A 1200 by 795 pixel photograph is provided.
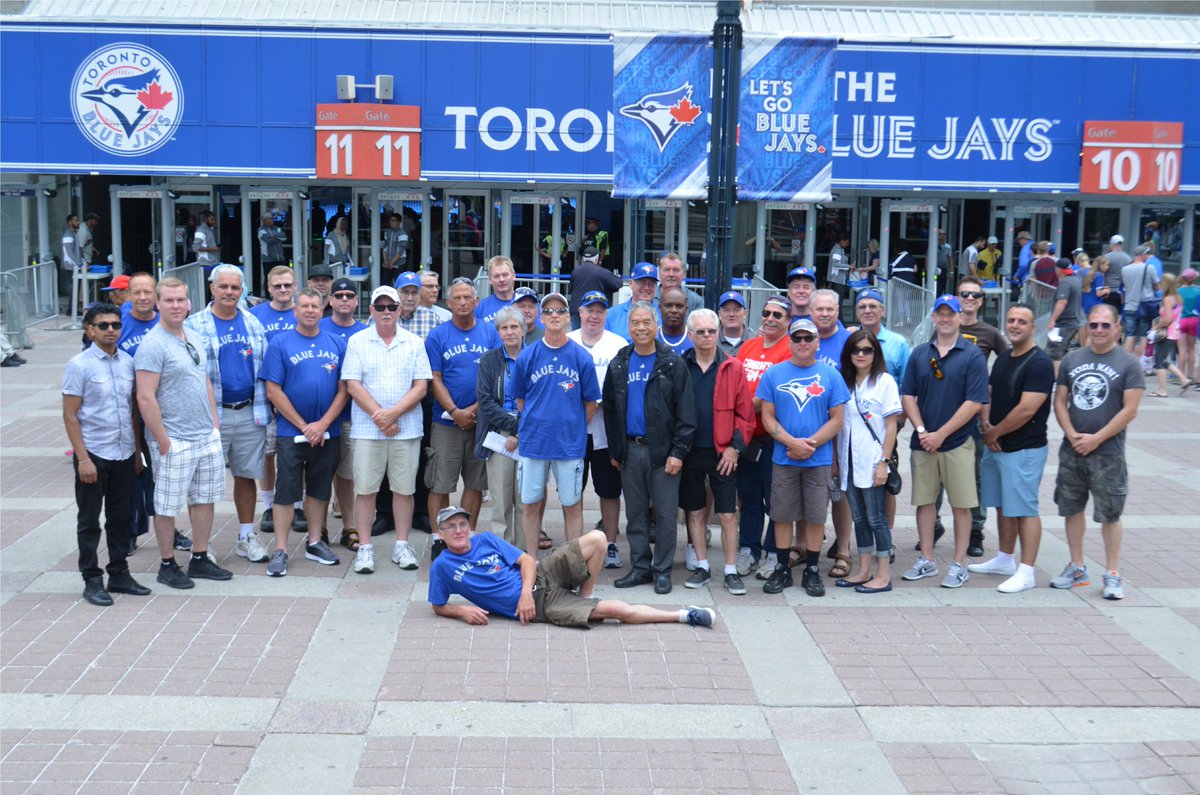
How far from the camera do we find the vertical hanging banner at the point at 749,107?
961cm

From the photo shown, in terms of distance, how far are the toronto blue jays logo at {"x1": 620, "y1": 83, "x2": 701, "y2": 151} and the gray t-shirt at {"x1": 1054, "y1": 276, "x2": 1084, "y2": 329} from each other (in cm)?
885

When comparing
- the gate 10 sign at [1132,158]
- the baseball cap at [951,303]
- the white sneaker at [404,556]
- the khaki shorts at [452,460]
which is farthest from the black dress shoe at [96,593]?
the gate 10 sign at [1132,158]

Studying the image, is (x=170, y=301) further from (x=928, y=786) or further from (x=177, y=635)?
(x=928, y=786)

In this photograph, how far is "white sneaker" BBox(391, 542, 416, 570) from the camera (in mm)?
8336

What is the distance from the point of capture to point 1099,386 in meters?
7.85

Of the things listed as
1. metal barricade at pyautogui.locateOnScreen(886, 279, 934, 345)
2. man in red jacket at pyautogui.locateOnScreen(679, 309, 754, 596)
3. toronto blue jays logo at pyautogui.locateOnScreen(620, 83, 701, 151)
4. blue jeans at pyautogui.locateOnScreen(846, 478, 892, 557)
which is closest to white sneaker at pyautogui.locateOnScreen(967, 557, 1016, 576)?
blue jeans at pyautogui.locateOnScreen(846, 478, 892, 557)

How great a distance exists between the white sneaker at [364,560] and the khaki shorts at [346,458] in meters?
0.59

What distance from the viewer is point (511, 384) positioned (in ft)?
26.8

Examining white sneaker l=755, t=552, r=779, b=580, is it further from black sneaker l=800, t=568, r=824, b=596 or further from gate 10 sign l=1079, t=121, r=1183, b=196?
gate 10 sign l=1079, t=121, r=1183, b=196

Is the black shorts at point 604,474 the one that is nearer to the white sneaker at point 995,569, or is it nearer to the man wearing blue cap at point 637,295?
the man wearing blue cap at point 637,295

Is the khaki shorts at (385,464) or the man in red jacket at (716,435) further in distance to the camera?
the khaki shorts at (385,464)

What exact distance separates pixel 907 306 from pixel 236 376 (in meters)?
14.6

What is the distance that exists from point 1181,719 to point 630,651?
9.36 feet

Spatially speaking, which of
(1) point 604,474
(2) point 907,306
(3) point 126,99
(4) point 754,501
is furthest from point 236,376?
(3) point 126,99
